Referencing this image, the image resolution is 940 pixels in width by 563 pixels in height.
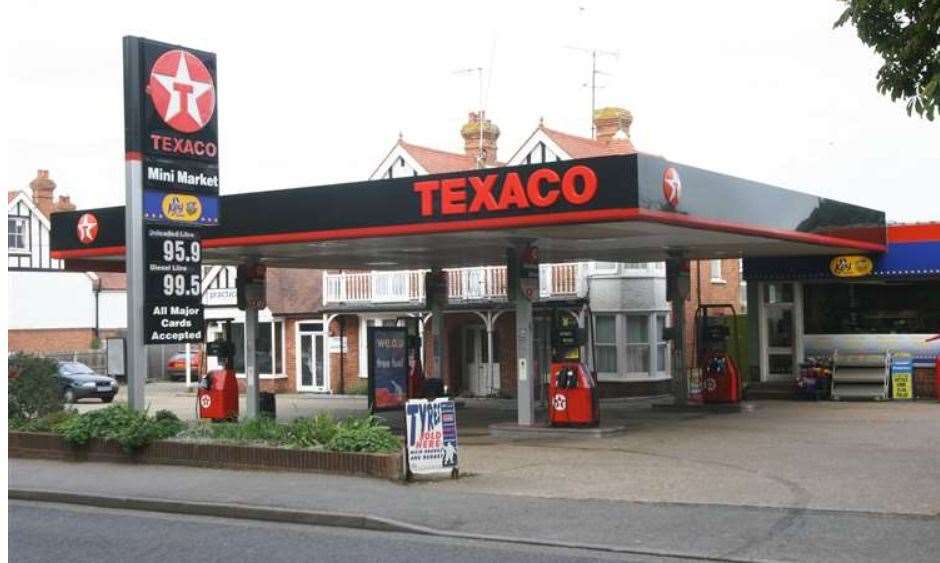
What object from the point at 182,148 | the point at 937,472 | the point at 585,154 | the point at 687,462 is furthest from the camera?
the point at 585,154

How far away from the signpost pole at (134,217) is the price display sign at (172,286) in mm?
123

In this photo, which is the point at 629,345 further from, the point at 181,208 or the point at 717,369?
the point at 181,208

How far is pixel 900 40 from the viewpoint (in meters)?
10.5

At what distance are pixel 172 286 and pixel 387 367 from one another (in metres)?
6.22

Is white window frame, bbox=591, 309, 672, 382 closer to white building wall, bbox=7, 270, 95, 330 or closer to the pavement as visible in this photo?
the pavement

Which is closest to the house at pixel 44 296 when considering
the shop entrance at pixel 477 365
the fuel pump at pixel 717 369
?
the shop entrance at pixel 477 365

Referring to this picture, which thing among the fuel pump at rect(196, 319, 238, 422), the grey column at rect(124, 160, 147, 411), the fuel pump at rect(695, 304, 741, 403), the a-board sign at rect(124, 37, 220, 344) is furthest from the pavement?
the fuel pump at rect(695, 304, 741, 403)

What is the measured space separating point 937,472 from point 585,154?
23.5m

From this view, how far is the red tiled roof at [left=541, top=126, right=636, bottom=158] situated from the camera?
3569 centimetres

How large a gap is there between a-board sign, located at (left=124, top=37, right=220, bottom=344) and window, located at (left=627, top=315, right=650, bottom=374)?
15.9m

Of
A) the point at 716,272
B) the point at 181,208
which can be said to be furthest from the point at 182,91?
the point at 716,272

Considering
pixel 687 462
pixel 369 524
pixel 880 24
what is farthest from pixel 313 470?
pixel 880 24

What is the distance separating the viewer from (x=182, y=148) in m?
18.7

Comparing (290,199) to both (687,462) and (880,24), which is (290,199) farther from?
(880,24)
